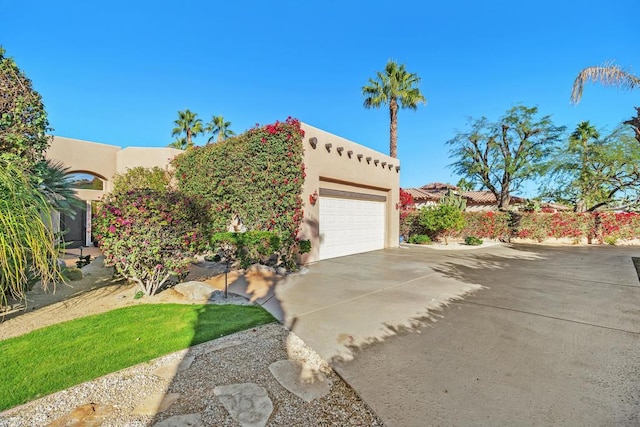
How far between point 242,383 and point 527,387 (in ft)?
8.46

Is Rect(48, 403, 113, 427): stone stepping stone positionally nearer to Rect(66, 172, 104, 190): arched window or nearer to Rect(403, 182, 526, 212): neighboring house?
Rect(66, 172, 104, 190): arched window

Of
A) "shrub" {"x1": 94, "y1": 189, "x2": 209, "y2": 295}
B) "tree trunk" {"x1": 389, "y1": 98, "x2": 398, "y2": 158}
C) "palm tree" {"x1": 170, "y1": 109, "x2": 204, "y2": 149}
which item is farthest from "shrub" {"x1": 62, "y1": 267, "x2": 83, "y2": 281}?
"palm tree" {"x1": 170, "y1": 109, "x2": 204, "y2": 149}

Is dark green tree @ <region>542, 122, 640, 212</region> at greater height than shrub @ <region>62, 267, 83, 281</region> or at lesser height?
greater

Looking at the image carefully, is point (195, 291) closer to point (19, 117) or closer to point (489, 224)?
point (19, 117)

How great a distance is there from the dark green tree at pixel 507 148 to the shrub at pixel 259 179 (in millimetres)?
19486

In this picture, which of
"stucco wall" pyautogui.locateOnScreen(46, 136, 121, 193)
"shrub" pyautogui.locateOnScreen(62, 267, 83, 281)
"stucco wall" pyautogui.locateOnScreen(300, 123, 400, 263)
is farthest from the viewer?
"stucco wall" pyautogui.locateOnScreen(46, 136, 121, 193)

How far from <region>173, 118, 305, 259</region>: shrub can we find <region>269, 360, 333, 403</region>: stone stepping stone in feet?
18.1

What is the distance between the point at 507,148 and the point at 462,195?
4793mm

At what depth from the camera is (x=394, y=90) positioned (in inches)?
711

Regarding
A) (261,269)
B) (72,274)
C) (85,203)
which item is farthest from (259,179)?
(85,203)

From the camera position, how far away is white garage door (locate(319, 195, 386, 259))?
10281 mm

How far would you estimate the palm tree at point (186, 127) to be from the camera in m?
24.2

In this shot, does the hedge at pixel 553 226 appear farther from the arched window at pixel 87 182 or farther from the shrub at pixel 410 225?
the arched window at pixel 87 182

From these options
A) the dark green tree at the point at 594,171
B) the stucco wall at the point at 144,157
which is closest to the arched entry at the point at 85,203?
the stucco wall at the point at 144,157
